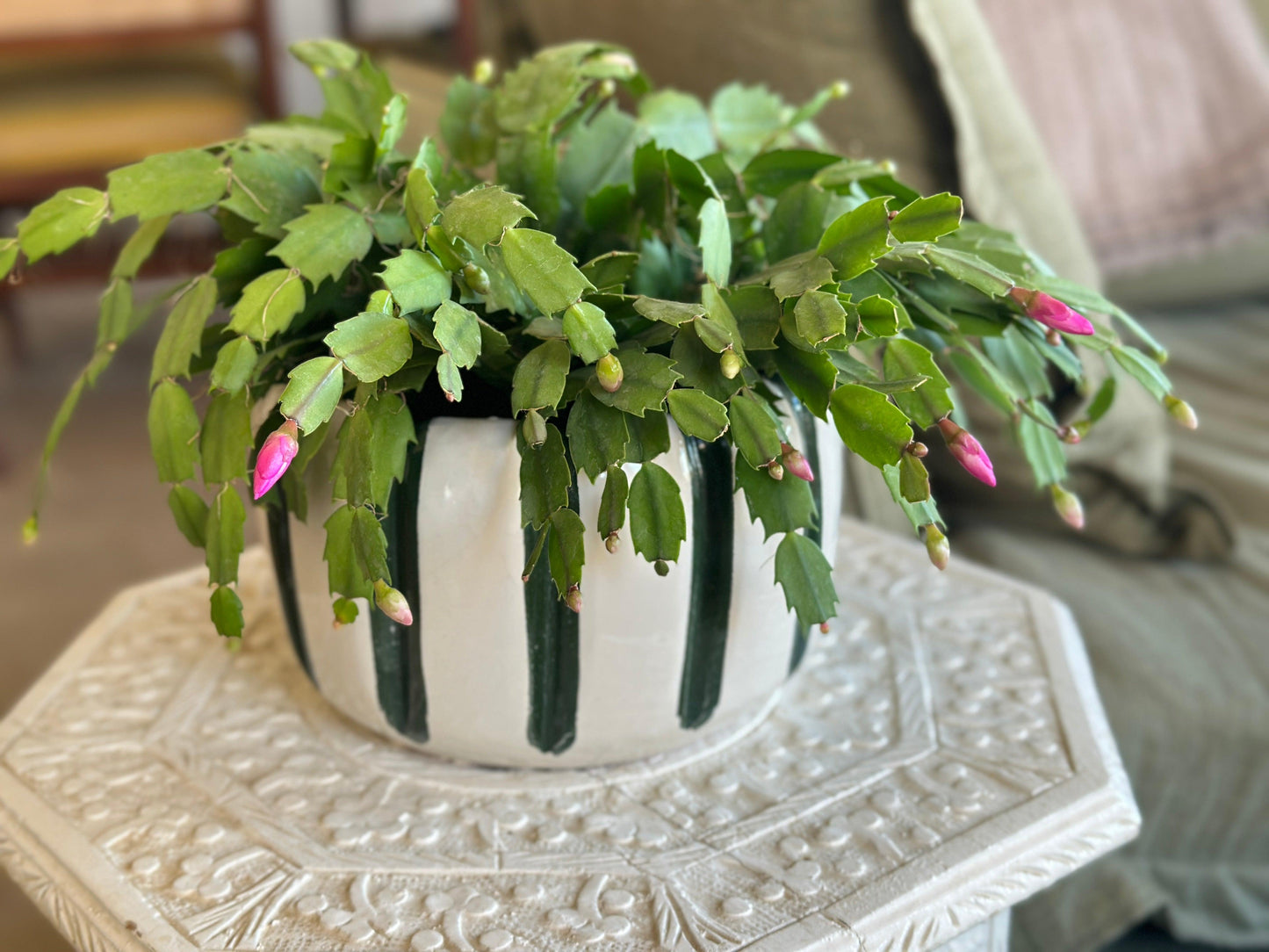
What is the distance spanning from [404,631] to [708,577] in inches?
5.9

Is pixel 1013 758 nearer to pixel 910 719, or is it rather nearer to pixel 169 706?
pixel 910 719

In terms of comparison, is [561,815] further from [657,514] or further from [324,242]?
[324,242]

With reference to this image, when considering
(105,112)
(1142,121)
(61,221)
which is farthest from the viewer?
(105,112)

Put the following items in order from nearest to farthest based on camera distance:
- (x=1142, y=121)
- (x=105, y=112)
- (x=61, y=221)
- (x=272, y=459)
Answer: (x=272, y=459) < (x=61, y=221) < (x=1142, y=121) < (x=105, y=112)

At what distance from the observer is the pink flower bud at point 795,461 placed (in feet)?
1.54

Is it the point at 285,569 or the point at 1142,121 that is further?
the point at 1142,121

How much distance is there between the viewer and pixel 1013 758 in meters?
0.63

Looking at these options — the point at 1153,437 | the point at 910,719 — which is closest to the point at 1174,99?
the point at 1153,437

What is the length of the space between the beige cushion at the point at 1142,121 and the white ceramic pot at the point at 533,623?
0.85 m

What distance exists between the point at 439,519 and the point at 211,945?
0.68 feet

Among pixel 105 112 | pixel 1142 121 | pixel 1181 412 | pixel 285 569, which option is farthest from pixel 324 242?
pixel 105 112

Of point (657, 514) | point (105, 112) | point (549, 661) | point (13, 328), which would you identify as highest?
point (657, 514)

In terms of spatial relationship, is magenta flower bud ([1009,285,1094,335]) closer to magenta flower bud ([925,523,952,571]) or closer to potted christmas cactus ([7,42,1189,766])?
potted christmas cactus ([7,42,1189,766])

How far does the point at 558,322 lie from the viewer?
515 mm
